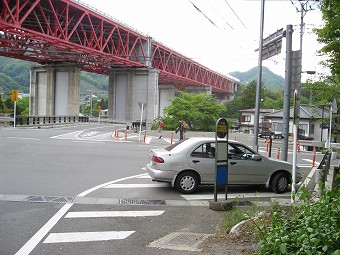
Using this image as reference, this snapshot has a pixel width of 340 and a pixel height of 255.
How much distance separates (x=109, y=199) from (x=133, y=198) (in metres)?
0.62

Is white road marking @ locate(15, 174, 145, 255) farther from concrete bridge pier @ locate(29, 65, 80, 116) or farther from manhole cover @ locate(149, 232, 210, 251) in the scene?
concrete bridge pier @ locate(29, 65, 80, 116)

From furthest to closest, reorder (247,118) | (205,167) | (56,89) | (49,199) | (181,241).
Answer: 1. (247,118)
2. (56,89)
3. (205,167)
4. (49,199)
5. (181,241)

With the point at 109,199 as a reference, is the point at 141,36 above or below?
above

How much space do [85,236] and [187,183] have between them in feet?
13.7

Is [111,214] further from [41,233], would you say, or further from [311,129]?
[311,129]

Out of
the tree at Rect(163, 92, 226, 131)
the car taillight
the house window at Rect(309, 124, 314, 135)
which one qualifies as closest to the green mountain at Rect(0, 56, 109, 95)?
the tree at Rect(163, 92, 226, 131)

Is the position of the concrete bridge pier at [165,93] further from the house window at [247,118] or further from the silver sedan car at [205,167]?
the silver sedan car at [205,167]

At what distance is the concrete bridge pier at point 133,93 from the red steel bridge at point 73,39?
66.7 inches

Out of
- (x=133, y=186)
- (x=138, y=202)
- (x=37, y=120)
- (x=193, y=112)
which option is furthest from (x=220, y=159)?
(x=193, y=112)

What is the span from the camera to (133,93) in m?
60.2

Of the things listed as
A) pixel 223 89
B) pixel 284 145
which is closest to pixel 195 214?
pixel 284 145

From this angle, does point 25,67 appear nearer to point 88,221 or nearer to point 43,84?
point 43,84

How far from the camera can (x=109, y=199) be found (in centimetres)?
893

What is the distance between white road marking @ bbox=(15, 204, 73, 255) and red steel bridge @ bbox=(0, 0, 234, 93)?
29.7 metres
